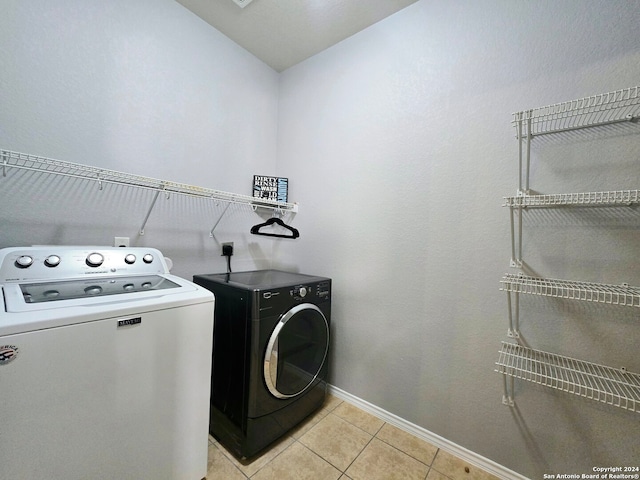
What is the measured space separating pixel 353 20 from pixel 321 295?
191cm

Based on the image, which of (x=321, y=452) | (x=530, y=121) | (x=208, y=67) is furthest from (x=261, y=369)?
(x=208, y=67)

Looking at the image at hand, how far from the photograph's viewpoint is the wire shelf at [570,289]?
3.14 feet

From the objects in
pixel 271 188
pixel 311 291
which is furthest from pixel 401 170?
pixel 271 188

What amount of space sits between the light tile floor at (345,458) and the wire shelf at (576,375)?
64 centimetres

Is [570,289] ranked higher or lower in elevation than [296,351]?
higher

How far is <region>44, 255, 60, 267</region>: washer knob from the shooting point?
104 centimetres

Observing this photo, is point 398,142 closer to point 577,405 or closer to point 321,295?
point 321,295

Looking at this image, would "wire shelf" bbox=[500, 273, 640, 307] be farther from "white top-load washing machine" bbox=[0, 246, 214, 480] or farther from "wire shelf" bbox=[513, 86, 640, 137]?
"white top-load washing machine" bbox=[0, 246, 214, 480]

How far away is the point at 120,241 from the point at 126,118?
0.72 meters

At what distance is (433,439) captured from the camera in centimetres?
143

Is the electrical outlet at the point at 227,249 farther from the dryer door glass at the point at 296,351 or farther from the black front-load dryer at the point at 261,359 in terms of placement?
the dryer door glass at the point at 296,351

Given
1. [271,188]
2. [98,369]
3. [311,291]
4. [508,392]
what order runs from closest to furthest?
[98,369]
[508,392]
[311,291]
[271,188]

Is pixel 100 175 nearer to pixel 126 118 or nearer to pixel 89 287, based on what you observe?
pixel 126 118

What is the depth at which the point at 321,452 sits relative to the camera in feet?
4.47
